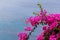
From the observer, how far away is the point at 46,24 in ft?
16.0

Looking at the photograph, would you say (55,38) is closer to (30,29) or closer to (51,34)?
(51,34)

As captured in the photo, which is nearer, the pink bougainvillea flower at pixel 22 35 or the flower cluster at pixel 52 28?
the flower cluster at pixel 52 28

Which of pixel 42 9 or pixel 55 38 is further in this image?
pixel 42 9

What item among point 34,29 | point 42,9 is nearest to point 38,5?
point 42,9

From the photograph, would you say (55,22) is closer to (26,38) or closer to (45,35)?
(45,35)

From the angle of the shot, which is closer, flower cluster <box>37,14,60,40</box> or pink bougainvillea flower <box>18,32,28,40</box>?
flower cluster <box>37,14,60,40</box>

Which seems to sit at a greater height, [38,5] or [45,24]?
[38,5]

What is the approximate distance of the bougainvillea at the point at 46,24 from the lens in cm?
468

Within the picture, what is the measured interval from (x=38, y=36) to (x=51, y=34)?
11.3 inches

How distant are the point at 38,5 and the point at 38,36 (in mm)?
496

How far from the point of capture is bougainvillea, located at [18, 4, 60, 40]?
4.68 metres

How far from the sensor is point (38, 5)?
16.3 ft

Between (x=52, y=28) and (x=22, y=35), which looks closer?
(x=52, y=28)

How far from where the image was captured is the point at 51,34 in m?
4.71
